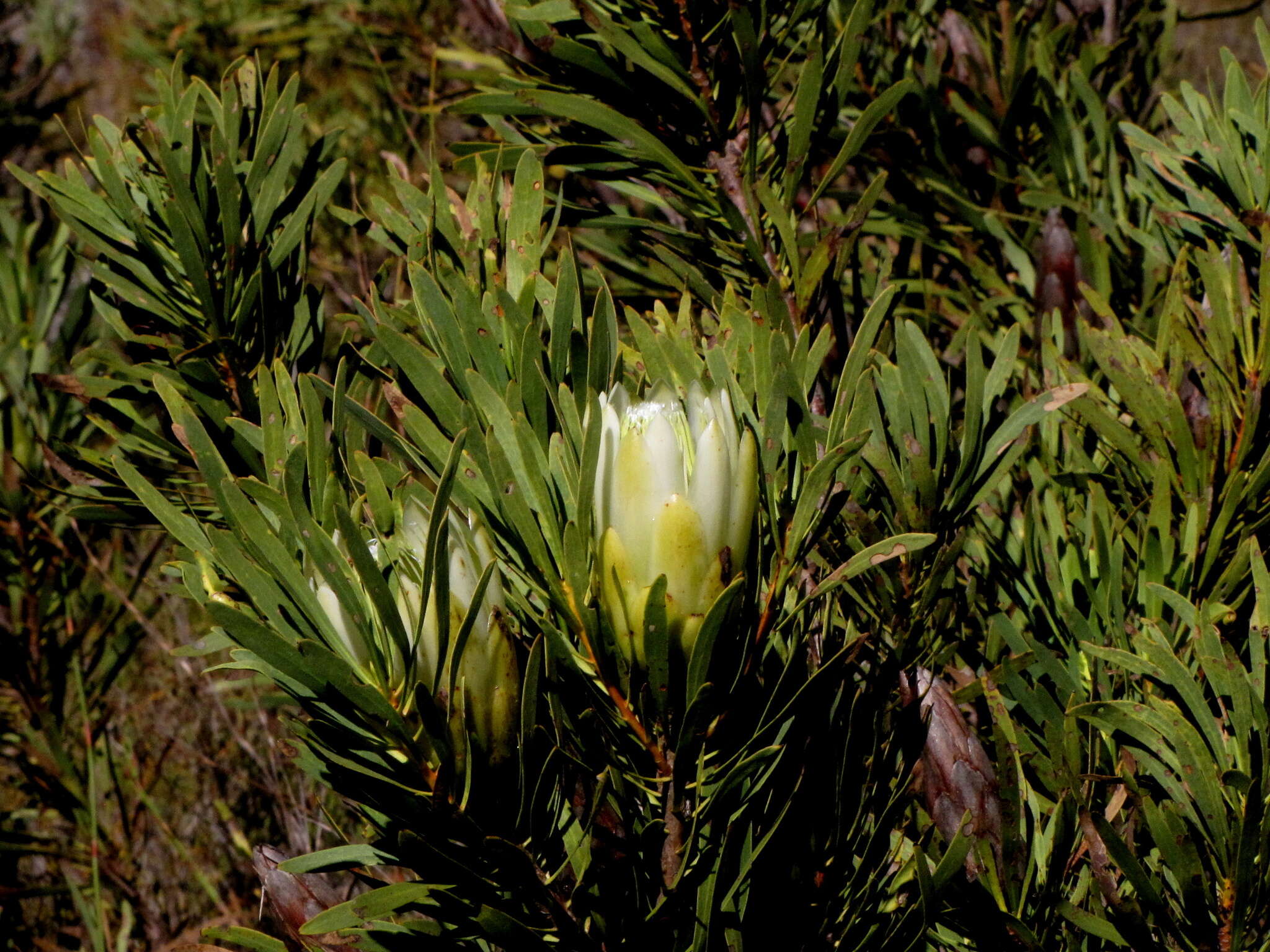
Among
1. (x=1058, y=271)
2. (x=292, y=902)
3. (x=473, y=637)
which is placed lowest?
(x=292, y=902)

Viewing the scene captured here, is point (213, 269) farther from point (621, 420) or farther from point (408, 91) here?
point (408, 91)

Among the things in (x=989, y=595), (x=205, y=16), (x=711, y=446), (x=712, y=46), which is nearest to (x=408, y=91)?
(x=205, y=16)

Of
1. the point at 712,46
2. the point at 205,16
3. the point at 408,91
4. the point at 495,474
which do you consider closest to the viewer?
the point at 495,474

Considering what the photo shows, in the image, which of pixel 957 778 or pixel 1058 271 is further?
pixel 1058 271

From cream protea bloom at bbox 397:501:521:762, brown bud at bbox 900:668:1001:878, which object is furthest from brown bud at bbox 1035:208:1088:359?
cream protea bloom at bbox 397:501:521:762

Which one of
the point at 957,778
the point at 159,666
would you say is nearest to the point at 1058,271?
the point at 957,778

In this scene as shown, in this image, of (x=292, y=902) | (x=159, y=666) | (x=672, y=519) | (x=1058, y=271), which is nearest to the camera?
(x=672, y=519)

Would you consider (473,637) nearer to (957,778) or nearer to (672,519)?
(672,519)
